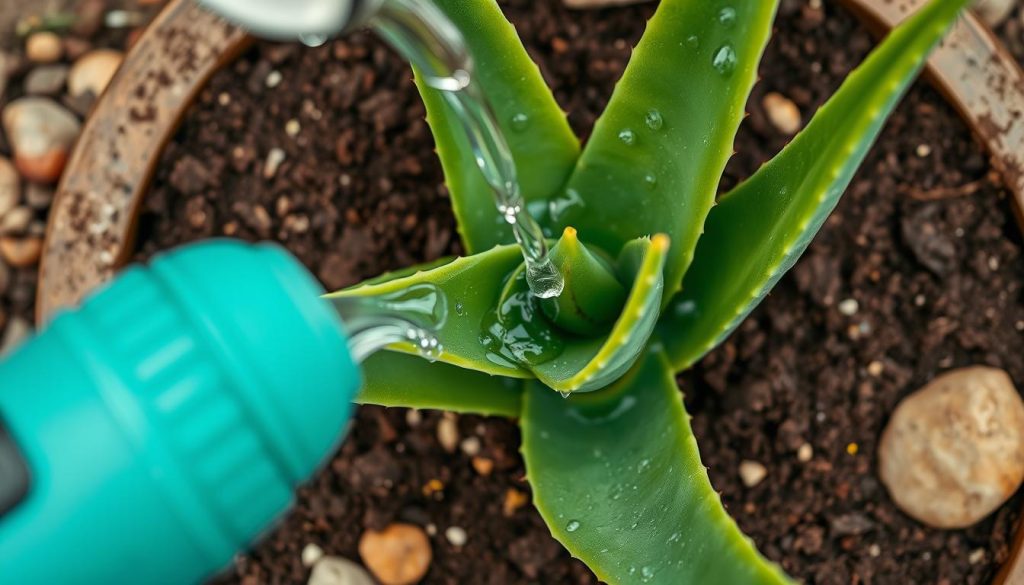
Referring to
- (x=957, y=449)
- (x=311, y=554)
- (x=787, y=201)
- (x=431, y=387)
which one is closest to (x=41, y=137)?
(x=311, y=554)

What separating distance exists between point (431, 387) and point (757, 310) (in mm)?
415

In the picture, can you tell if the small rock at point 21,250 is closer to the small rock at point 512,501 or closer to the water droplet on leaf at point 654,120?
the small rock at point 512,501

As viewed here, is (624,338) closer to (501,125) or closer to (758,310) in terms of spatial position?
(501,125)

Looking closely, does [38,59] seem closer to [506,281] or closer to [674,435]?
[506,281]

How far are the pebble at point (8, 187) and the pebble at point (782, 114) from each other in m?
0.91

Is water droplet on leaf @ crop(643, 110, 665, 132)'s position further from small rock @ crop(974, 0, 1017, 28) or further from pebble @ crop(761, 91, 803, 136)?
small rock @ crop(974, 0, 1017, 28)

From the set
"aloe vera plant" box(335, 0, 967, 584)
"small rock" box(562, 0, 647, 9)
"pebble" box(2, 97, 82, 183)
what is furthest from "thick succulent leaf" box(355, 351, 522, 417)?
"pebble" box(2, 97, 82, 183)

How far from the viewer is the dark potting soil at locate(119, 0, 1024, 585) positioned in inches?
38.3

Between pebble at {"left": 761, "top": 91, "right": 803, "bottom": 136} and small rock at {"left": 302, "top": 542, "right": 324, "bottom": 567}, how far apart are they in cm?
66

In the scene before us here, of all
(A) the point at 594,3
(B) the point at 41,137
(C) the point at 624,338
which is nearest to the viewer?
(C) the point at 624,338

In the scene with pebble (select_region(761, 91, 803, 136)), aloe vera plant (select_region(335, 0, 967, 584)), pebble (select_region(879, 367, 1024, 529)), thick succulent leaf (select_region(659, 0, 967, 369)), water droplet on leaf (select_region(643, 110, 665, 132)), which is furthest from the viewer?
pebble (select_region(761, 91, 803, 136))

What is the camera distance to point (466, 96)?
25.3 inches

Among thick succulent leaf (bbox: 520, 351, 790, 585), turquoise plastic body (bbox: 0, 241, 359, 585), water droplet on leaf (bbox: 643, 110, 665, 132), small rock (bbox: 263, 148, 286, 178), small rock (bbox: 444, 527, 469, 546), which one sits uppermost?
turquoise plastic body (bbox: 0, 241, 359, 585)

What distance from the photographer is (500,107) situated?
758mm
